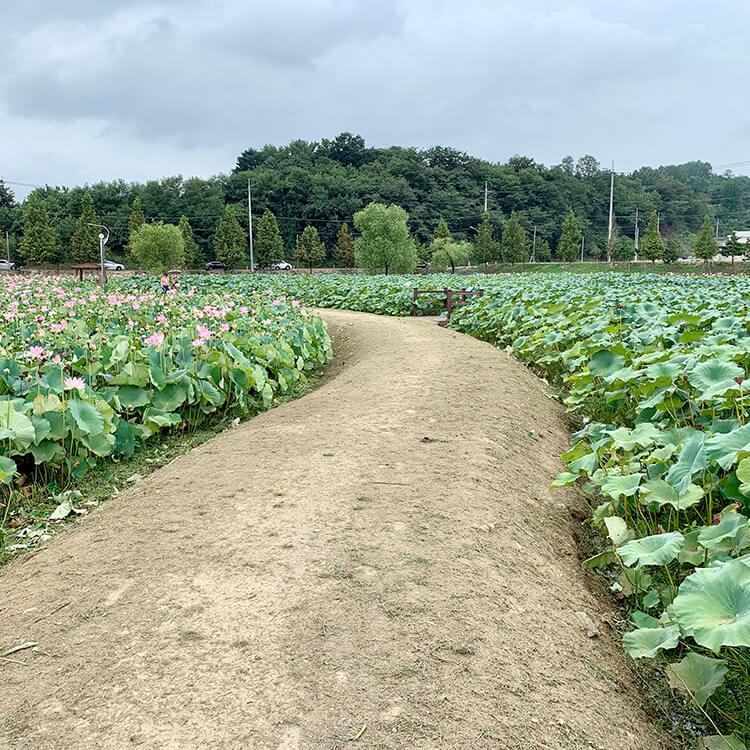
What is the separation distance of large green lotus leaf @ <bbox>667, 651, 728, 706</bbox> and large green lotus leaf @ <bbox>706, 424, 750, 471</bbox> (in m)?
0.69

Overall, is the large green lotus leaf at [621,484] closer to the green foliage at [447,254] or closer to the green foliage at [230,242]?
the green foliage at [447,254]

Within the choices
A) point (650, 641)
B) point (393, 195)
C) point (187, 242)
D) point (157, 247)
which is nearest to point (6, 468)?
point (650, 641)

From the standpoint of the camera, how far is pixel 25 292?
11.2 meters

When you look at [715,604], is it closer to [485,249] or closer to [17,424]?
[17,424]

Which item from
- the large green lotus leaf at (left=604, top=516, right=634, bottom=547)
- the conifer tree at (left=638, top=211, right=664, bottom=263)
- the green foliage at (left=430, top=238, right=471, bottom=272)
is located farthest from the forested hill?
the large green lotus leaf at (left=604, top=516, right=634, bottom=547)

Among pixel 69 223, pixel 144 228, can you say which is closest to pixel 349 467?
pixel 144 228

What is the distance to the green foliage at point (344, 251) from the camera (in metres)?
63.1

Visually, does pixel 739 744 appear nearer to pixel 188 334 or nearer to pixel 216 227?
pixel 188 334

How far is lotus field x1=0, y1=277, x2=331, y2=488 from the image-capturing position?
405 cm

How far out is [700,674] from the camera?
7.04 feet

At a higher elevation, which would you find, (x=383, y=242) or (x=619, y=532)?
(x=383, y=242)

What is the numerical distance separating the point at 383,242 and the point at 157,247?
565 inches

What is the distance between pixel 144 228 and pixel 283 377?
127 ft

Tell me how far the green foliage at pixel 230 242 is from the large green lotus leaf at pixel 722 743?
56.6 m
